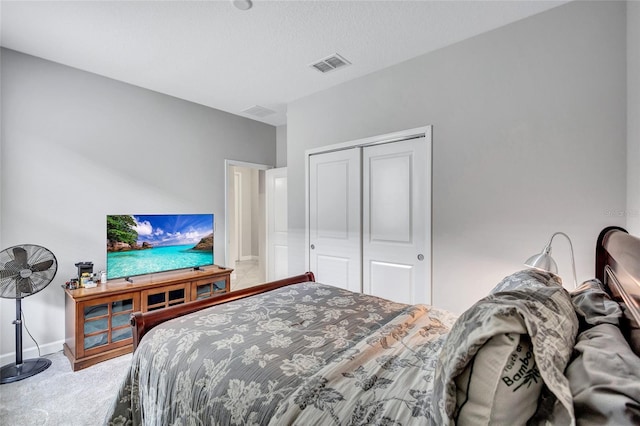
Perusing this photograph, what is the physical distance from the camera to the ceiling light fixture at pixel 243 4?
6.45 feet

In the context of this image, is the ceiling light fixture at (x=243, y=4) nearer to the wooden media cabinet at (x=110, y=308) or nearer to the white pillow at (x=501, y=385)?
the white pillow at (x=501, y=385)

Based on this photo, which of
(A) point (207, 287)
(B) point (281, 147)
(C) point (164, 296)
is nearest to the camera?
(C) point (164, 296)

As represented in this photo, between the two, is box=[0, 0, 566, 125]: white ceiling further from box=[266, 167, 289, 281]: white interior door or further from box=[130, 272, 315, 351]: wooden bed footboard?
box=[130, 272, 315, 351]: wooden bed footboard

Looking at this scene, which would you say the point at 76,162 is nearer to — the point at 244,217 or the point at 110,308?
the point at 110,308

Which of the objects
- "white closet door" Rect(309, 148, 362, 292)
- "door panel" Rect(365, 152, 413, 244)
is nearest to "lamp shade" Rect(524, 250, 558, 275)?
"door panel" Rect(365, 152, 413, 244)

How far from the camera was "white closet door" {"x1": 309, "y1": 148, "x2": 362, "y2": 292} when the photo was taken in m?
3.17

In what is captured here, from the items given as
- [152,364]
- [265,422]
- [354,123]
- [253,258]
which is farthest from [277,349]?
[253,258]

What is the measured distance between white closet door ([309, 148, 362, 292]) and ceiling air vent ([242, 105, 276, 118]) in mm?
1125

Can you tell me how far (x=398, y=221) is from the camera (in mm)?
2852

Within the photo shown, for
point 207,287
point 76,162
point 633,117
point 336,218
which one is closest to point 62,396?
point 207,287

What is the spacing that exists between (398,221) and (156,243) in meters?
2.66

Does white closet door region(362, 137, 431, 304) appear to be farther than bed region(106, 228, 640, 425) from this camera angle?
Yes

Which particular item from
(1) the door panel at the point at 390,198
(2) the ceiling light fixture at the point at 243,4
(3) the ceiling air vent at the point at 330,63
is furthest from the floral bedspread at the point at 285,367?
(3) the ceiling air vent at the point at 330,63

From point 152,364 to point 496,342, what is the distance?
1.38 metres
